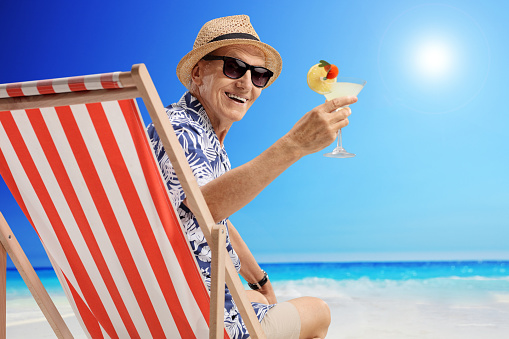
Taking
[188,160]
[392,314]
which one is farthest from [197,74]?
[392,314]

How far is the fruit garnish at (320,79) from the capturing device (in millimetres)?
2004

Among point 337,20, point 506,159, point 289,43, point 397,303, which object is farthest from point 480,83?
point 397,303

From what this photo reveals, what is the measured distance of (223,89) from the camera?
6.46ft

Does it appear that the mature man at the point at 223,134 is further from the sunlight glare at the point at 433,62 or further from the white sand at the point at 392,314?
the sunlight glare at the point at 433,62

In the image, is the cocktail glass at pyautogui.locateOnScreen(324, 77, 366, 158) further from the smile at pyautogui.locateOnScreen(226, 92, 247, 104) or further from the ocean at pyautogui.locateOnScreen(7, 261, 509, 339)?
the ocean at pyautogui.locateOnScreen(7, 261, 509, 339)

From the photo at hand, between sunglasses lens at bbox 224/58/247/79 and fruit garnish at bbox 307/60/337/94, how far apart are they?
0.90 ft

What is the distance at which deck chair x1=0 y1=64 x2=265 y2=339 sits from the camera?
1.33 m

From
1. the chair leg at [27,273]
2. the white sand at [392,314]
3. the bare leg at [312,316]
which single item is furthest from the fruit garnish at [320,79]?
the white sand at [392,314]

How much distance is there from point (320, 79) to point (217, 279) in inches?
39.5

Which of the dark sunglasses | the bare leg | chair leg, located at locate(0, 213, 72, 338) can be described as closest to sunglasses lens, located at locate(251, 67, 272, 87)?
the dark sunglasses

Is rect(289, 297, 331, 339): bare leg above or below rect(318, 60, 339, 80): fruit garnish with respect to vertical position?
below

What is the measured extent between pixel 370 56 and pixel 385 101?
3.12ft

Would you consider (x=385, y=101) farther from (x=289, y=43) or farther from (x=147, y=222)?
(x=147, y=222)

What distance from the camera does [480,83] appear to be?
34.0ft
